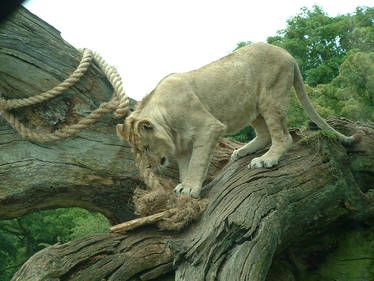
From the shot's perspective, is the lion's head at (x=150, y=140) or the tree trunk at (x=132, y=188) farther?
the lion's head at (x=150, y=140)

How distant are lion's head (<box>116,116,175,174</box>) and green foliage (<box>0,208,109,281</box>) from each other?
31.3ft

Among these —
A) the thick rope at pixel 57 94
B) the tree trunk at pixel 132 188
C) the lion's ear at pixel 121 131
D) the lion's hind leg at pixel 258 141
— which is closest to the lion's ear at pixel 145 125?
the lion's ear at pixel 121 131

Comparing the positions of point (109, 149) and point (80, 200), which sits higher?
point (109, 149)

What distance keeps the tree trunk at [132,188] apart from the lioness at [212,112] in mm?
309

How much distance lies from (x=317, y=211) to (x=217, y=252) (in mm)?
1506

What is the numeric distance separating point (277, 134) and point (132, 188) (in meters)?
1.94

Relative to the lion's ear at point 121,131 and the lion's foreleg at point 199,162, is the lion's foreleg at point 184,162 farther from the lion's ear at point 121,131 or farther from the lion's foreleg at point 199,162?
the lion's ear at point 121,131

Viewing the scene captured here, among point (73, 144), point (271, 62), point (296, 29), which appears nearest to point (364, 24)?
point (296, 29)

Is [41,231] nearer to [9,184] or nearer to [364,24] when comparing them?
[9,184]

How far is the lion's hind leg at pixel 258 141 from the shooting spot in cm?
540

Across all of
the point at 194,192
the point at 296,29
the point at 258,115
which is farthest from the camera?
the point at 296,29

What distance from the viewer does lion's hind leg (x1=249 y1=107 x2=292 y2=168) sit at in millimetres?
4879

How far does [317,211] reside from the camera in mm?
4781

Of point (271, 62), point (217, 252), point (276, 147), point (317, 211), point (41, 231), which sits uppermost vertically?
point (271, 62)
